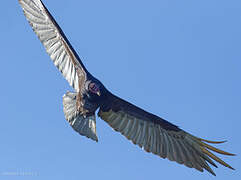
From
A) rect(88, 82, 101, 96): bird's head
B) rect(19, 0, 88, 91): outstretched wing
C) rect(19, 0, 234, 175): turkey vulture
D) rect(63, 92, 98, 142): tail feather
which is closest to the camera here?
rect(88, 82, 101, 96): bird's head

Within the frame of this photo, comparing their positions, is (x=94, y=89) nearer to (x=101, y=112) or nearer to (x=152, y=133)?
(x=101, y=112)

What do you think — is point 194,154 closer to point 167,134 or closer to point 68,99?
point 167,134

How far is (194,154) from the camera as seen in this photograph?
10.8 m

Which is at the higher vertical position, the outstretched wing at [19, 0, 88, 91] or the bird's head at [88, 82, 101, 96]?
the outstretched wing at [19, 0, 88, 91]

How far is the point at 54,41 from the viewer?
1160 cm

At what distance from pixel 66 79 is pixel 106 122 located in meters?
1.52

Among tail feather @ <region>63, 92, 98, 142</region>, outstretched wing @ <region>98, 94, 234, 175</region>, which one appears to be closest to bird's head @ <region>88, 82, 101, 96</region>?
outstretched wing @ <region>98, 94, 234, 175</region>

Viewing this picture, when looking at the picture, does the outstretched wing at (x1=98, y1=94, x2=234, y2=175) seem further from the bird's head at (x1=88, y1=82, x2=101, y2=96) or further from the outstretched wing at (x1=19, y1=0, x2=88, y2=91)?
the outstretched wing at (x1=19, y1=0, x2=88, y2=91)

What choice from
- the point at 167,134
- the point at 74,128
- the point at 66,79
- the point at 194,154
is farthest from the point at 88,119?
the point at 194,154

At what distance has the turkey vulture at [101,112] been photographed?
35.3 feet

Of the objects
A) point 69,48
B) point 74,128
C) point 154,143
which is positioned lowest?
point 74,128

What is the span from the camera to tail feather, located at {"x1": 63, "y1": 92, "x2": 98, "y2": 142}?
10891mm

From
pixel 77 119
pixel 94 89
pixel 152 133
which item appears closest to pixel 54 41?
pixel 94 89

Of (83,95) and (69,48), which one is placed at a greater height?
(69,48)
